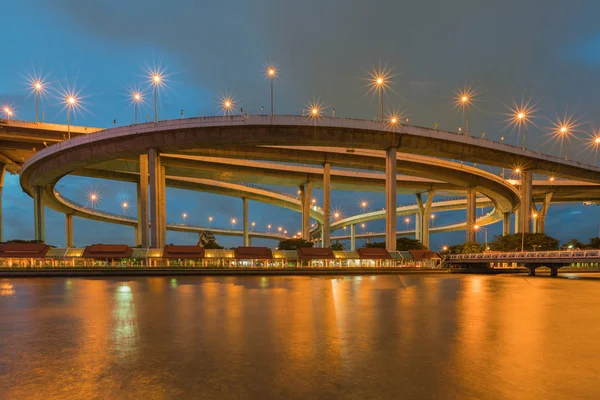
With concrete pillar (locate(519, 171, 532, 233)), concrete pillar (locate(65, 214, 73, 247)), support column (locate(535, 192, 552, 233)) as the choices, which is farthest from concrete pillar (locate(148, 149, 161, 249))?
support column (locate(535, 192, 552, 233))

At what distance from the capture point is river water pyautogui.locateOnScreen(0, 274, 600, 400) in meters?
5.20

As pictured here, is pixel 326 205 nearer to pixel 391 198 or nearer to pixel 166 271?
pixel 391 198

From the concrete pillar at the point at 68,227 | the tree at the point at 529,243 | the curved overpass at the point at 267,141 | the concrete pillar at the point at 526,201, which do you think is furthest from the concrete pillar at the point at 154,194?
the concrete pillar at the point at 68,227

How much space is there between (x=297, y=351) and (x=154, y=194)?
40876 millimetres

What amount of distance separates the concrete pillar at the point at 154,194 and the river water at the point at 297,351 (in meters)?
31.3

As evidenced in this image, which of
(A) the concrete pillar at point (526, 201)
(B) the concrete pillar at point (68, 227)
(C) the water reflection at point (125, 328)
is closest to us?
(C) the water reflection at point (125, 328)

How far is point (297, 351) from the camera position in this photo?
7.01 m

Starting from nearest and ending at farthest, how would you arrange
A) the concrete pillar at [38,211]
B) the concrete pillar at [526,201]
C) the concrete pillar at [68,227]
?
the concrete pillar at [526,201] → the concrete pillar at [38,211] → the concrete pillar at [68,227]

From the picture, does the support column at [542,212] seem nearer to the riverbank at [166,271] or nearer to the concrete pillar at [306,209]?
the concrete pillar at [306,209]

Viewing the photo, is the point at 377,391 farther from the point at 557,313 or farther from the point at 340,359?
the point at 557,313

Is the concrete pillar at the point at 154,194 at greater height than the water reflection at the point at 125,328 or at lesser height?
greater

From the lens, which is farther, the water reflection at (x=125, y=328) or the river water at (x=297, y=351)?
the water reflection at (x=125, y=328)

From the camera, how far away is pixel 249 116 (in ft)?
131

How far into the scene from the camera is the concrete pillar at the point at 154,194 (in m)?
42.3
